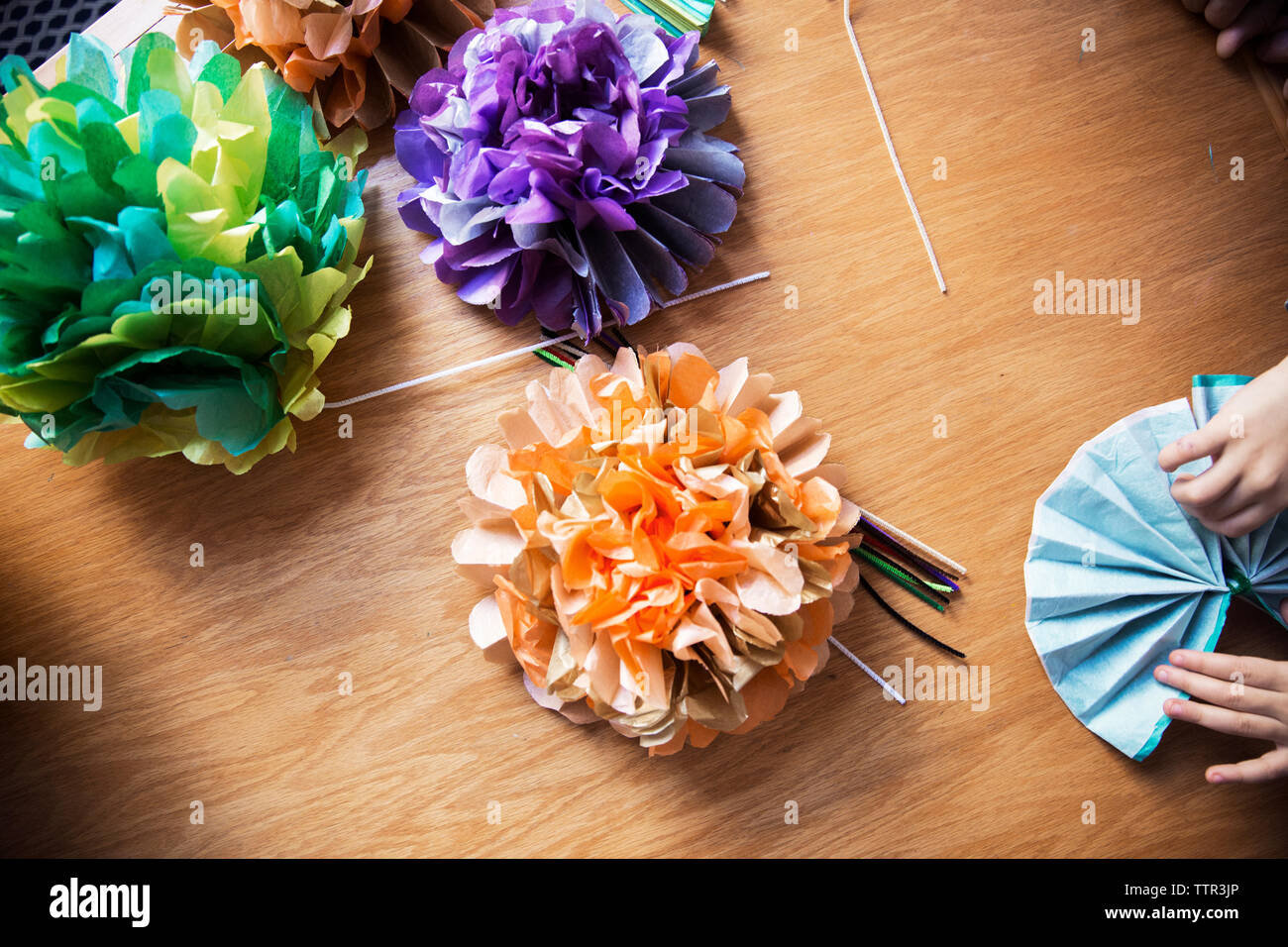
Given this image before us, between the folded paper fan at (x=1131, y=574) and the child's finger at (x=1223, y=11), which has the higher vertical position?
the child's finger at (x=1223, y=11)

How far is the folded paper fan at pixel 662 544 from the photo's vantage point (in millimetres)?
623

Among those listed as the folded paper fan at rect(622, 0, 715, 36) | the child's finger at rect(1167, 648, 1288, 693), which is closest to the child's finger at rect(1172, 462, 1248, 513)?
the child's finger at rect(1167, 648, 1288, 693)

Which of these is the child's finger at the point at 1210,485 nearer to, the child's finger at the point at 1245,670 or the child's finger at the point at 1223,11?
the child's finger at the point at 1245,670

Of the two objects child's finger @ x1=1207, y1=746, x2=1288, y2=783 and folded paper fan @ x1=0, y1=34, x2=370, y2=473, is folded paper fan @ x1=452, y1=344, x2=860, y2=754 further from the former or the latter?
child's finger @ x1=1207, y1=746, x2=1288, y2=783

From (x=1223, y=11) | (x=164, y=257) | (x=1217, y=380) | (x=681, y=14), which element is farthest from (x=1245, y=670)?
(x=164, y=257)

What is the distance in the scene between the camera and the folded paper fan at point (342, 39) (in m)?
0.73

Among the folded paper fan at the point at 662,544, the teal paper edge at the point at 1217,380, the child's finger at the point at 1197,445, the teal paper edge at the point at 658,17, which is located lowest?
the folded paper fan at the point at 662,544

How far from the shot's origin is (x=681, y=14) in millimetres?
789

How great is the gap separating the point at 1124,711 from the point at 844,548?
1.01 ft

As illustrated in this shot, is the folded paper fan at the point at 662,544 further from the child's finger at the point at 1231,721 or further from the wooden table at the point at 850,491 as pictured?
the child's finger at the point at 1231,721

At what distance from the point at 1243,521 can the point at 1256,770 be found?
0.21 meters

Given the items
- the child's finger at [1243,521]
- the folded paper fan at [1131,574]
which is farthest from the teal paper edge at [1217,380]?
the child's finger at [1243,521]

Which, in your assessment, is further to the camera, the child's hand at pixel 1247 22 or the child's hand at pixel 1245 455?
the child's hand at pixel 1247 22

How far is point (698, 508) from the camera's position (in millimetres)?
618
